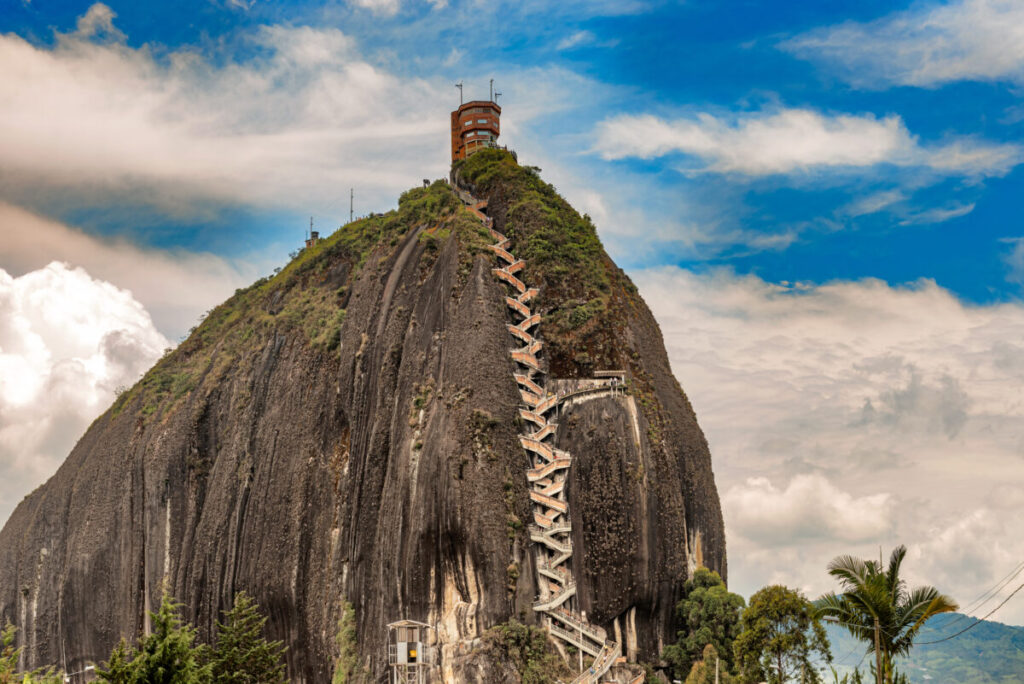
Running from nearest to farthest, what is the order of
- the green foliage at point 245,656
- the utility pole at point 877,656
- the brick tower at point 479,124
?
the utility pole at point 877,656
the green foliage at point 245,656
the brick tower at point 479,124

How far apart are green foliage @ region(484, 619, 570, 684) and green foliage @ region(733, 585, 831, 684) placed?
8878 mm

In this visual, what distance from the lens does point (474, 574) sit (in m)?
55.1

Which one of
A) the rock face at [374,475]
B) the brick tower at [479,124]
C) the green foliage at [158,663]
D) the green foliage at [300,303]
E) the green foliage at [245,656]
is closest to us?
the green foliage at [158,663]

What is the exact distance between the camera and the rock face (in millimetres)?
57344

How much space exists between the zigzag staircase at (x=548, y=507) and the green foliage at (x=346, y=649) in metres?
12.3

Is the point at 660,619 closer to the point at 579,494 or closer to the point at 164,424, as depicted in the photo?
the point at 579,494

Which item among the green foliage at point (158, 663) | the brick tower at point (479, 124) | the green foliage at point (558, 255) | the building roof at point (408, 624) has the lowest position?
the green foliage at point (158, 663)

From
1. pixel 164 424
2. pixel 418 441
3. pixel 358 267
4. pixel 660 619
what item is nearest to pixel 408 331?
pixel 418 441

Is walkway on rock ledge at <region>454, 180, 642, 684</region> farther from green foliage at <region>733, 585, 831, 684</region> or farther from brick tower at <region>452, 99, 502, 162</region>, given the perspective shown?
brick tower at <region>452, 99, 502, 162</region>

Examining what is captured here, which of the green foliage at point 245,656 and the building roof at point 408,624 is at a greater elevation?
the building roof at point 408,624

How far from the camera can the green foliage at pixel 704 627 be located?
5738 centimetres

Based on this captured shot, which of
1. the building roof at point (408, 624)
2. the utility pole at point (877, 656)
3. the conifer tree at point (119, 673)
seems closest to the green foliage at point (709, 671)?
the building roof at point (408, 624)

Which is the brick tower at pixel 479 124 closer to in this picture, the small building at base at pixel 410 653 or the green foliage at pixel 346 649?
the green foliage at pixel 346 649

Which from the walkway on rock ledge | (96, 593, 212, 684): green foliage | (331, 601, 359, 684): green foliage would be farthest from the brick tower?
(96, 593, 212, 684): green foliage
